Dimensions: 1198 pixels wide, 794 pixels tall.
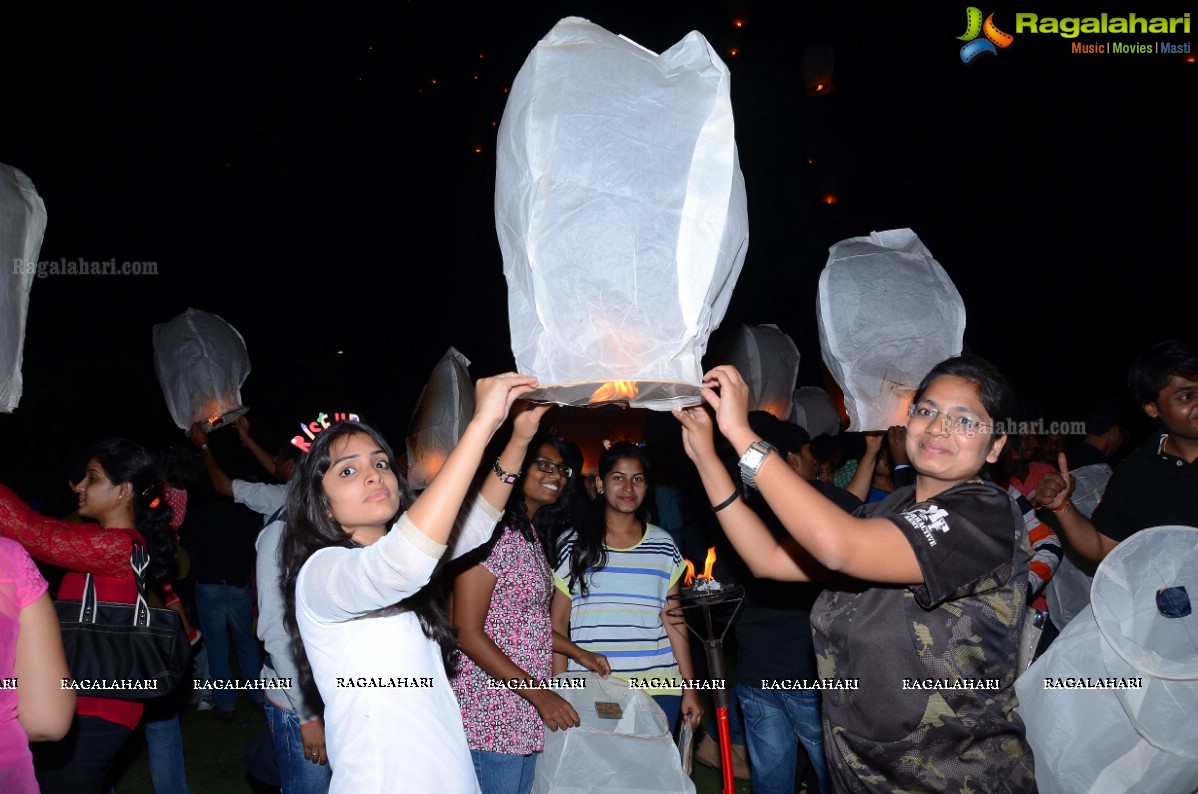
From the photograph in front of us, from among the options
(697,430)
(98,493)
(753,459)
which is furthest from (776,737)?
(98,493)

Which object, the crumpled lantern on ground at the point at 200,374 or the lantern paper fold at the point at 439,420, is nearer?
the lantern paper fold at the point at 439,420

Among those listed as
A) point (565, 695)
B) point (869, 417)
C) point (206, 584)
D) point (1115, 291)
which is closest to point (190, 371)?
point (206, 584)

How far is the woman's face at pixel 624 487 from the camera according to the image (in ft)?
12.3

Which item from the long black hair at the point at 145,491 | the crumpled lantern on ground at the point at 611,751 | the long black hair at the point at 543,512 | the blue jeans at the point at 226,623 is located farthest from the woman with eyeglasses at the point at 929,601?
the blue jeans at the point at 226,623

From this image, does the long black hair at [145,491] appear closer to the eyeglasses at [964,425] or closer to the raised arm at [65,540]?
the raised arm at [65,540]

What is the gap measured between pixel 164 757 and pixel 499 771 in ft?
6.67

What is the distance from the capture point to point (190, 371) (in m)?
4.97

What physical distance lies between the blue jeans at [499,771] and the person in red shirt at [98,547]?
1384mm

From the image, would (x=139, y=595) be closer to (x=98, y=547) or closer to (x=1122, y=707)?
(x=98, y=547)

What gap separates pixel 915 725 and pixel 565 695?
1.60m

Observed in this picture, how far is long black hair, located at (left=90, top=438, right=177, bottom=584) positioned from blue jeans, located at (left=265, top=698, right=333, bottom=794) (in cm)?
84

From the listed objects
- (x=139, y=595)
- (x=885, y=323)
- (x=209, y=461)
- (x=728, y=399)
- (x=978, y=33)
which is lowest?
(x=139, y=595)

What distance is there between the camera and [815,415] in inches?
286

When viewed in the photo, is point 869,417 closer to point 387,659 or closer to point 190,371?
point 387,659
